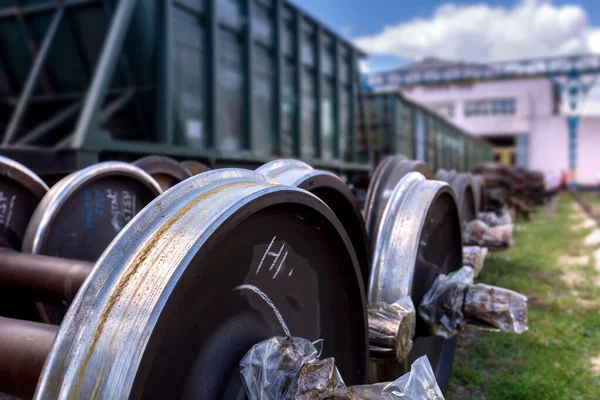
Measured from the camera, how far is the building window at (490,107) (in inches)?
1304

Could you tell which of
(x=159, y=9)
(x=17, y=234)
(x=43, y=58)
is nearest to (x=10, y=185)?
(x=17, y=234)

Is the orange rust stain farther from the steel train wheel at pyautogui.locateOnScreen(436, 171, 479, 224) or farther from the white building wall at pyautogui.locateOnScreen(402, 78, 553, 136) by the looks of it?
the white building wall at pyautogui.locateOnScreen(402, 78, 553, 136)

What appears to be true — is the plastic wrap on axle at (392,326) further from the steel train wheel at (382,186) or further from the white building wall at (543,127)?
the white building wall at (543,127)

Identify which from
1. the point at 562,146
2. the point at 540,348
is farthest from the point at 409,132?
the point at 562,146

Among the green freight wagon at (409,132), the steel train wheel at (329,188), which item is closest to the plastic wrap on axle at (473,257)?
the steel train wheel at (329,188)

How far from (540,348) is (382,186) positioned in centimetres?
185

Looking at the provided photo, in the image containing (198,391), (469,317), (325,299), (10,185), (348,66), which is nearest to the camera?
(198,391)

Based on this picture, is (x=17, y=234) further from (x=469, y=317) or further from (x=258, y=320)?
(x=469, y=317)

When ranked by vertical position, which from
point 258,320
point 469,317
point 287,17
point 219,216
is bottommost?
point 469,317

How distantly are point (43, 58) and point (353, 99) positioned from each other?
5269mm

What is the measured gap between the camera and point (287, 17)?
697 cm

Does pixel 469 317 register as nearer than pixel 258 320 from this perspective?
No

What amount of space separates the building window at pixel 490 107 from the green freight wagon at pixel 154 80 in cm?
2896

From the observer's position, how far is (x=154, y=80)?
5.20 metres
